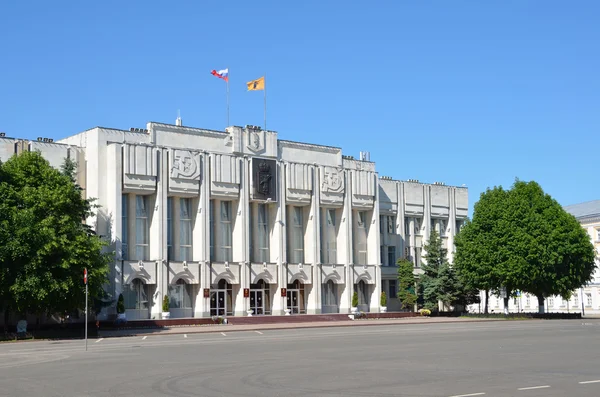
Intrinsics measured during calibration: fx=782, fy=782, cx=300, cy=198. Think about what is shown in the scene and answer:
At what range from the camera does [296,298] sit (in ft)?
242

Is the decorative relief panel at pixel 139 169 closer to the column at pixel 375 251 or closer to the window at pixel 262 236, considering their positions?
the window at pixel 262 236

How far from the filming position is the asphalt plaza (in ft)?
56.1

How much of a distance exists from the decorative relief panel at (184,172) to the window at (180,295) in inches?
306

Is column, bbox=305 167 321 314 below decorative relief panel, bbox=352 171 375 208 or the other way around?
below

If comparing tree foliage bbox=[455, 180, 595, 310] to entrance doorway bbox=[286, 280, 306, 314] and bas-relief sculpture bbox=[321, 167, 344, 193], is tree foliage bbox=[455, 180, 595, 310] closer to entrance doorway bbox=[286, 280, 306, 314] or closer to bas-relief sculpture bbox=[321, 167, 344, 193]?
bas-relief sculpture bbox=[321, 167, 344, 193]

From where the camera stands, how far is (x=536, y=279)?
69.6 metres

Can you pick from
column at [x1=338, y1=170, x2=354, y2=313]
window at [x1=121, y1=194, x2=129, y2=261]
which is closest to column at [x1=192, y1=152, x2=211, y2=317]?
window at [x1=121, y1=194, x2=129, y2=261]

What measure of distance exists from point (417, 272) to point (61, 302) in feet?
153

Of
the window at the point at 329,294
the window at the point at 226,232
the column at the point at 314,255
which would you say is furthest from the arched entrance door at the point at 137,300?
the window at the point at 329,294

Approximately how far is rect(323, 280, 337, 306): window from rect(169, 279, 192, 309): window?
14455 millimetres

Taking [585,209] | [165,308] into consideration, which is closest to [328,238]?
[165,308]

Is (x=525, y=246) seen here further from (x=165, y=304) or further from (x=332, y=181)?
(x=165, y=304)

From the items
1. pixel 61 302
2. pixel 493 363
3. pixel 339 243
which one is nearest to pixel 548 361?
pixel 493 363

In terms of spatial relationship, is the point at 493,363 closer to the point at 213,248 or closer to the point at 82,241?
the point at 82,241
